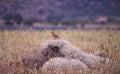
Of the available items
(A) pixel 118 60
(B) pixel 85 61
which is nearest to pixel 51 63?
(B) pixel 85 61

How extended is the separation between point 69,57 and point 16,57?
2.16 meters

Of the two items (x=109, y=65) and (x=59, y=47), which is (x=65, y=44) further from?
(x=109, y=65)

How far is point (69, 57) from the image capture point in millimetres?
7316

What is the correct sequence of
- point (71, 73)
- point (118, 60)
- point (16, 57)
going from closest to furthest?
point (71, 73) < point (118, 60) < point (16, 57)

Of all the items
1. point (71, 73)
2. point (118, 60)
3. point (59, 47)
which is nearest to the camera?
point (71, 73)

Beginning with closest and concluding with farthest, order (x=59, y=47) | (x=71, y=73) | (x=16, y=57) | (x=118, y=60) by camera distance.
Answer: (x=71, y=73), (x=59, y=47), (x=118, y=60), (x=16, y=57)

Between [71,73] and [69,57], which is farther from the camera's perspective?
[69,57]

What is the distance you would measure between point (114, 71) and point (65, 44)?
50.3 inches

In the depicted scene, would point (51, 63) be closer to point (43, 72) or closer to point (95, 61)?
point (43, 72)

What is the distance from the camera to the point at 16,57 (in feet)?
29.2

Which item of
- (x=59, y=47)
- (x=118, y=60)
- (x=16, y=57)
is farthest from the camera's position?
(x=16, y=57)

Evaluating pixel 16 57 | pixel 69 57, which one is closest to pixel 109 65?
pixel 69 57

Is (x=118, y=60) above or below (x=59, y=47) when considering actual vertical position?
below

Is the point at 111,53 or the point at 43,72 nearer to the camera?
the point at 43,72
